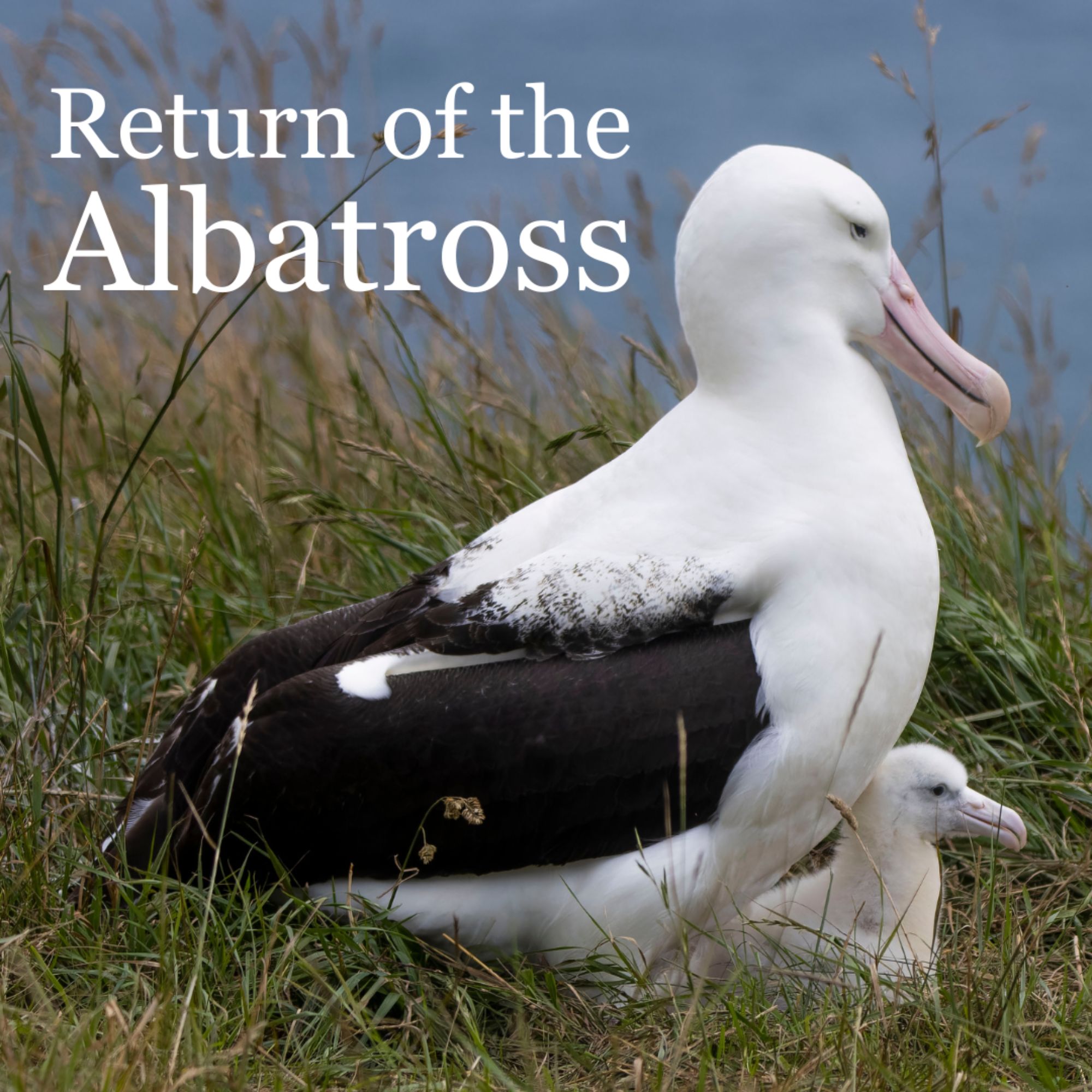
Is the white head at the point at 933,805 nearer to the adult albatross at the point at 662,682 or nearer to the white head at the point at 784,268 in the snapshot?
the adult albatross at the point at 662,682

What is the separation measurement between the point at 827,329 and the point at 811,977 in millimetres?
1411

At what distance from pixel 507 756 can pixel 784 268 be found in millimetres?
1202

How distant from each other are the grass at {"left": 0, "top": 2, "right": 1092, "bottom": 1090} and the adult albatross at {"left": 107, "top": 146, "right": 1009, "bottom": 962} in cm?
17

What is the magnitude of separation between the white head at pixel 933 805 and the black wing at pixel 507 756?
662mm

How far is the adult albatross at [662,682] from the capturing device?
3215 mm

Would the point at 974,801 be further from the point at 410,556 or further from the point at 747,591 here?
the point at 410,556

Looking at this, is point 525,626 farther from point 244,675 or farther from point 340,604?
point 340,604

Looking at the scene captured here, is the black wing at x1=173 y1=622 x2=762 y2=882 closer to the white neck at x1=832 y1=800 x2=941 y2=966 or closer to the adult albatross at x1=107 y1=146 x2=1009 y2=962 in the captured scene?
the adult albatross at x1=107 y1=146 x2=1009 y2=962

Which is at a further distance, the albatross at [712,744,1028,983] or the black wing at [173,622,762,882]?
the albatross at [712,744,1028,983]

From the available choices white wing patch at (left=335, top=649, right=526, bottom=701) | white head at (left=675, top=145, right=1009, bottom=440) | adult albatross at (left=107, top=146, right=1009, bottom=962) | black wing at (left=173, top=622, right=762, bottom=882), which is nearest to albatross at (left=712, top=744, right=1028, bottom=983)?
adult albatross at (left=107, top=146, right=1009, bottom=962)

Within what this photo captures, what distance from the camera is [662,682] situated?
3209 mm

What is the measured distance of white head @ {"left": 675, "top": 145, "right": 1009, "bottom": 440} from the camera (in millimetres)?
3434

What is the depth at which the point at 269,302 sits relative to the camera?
7.57 meters

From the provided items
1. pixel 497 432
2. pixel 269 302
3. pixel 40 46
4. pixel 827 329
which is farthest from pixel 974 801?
pixel 40 46
